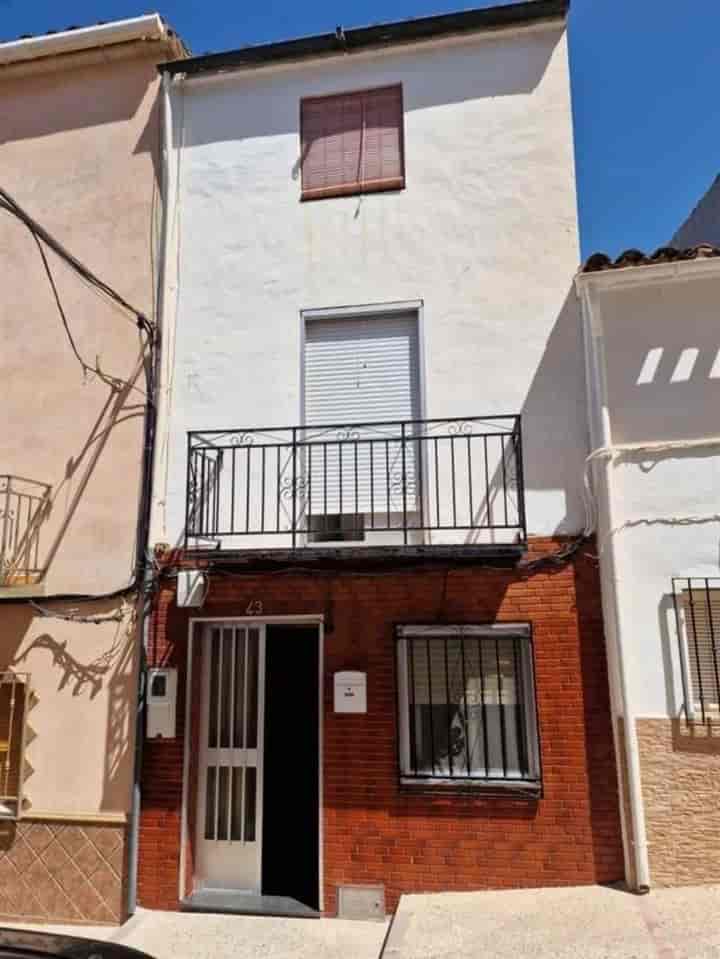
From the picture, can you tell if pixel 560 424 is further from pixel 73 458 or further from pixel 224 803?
pixel 73 458

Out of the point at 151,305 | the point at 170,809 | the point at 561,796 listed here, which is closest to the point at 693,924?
the point at 561,796

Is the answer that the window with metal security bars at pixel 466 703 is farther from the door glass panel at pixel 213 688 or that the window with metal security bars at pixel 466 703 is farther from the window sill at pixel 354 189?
the window sill at pixel 354 189

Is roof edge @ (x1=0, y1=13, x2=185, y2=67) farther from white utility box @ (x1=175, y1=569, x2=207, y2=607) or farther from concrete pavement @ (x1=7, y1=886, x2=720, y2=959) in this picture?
concrete pavement @ (x1=7, y1=886, x2=720, y2=959)

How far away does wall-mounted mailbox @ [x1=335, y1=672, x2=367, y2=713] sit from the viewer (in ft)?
21.6

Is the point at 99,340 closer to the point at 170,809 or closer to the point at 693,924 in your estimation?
the point at 170,809

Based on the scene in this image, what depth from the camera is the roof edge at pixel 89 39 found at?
8273mm

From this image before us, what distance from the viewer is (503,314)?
716cm

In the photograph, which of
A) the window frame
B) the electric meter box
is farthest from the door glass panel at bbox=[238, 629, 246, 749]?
the window frame

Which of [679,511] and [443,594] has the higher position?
[679,511]

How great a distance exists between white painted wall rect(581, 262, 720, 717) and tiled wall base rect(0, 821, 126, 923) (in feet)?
16.8

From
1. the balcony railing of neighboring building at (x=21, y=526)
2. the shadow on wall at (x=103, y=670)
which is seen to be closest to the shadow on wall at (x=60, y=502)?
the balcony railing of neighboring building at (x=21, y=526)

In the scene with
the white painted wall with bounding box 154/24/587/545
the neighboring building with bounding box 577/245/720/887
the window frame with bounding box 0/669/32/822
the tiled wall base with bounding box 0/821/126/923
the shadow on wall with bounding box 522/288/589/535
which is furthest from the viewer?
the white painted wall with bounding box 154/24/587/545

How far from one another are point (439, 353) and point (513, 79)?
328 centimetres

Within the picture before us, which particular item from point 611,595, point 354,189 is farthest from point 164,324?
point 611,595
